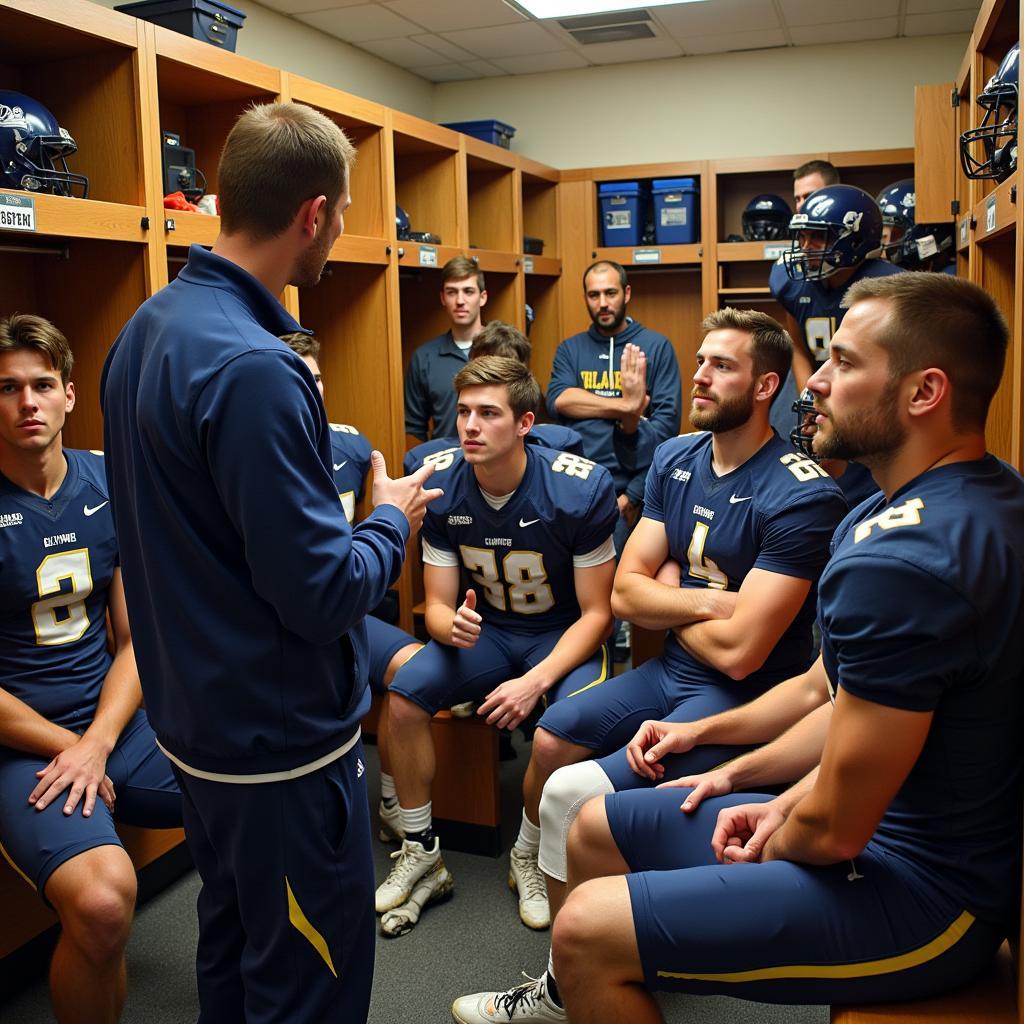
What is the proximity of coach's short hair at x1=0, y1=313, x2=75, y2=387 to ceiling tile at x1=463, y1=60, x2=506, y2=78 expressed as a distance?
13.4 feet

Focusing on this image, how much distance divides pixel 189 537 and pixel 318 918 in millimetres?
578

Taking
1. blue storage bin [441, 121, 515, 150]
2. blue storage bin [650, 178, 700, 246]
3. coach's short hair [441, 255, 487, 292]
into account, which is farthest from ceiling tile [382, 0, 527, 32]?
coach's short hair [441, 255, 487, 292]

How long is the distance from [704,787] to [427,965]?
0.95 m

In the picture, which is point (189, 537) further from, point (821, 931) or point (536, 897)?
point (536, 897)

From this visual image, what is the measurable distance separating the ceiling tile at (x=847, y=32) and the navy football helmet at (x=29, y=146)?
409cm

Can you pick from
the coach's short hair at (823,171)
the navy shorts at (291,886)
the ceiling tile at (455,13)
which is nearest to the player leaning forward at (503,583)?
the navy shorts at (291,886)

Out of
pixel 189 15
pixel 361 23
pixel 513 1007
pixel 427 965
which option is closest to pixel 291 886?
pixel 513 1007

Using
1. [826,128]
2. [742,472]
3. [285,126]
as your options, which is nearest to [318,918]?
[285,126]

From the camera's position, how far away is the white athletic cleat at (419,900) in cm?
245

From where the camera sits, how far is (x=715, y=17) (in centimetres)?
496

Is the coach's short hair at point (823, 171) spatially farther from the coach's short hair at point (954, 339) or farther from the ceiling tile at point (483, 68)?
the coach's short hair at point (954, 339)

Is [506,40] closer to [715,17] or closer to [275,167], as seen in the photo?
[715,17]

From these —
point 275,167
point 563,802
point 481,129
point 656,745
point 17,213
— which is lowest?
point 563,802

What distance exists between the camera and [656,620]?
2398 mm
